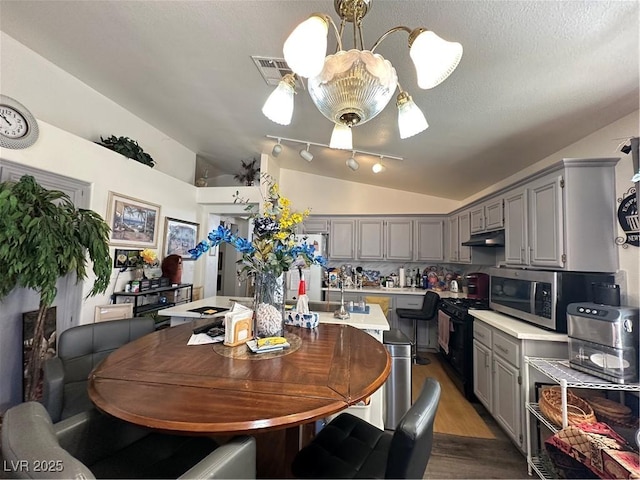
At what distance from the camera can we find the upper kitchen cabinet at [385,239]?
15.7ft

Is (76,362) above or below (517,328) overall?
below

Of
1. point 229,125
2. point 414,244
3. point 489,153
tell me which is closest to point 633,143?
point 489,153

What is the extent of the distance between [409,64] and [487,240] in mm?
2241

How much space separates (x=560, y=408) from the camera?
5.25ft

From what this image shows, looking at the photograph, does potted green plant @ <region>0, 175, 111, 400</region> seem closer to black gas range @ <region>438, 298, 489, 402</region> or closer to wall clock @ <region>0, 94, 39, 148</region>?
wall clock @ <region>0, 94, 39, 148</region>

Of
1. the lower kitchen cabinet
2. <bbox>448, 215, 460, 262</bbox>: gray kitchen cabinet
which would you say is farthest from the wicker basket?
<bbox>448, 215, 460, 262</bbox>: gray kitchen cabinet

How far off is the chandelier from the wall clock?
232cm

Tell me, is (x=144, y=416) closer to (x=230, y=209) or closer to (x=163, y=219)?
(x=163, y=219)

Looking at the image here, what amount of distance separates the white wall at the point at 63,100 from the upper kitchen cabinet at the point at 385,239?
11.8 feet

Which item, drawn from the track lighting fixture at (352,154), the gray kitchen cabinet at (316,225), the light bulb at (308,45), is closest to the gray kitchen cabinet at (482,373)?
the track lighting fixture at (352,154)

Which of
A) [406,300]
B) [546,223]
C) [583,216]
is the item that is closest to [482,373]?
[546,223]

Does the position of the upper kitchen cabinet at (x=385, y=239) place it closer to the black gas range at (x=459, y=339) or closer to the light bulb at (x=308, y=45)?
the black gas range at (x=459, y=339)

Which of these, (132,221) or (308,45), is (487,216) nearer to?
(308,45)

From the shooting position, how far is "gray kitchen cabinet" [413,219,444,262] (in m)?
4.62
